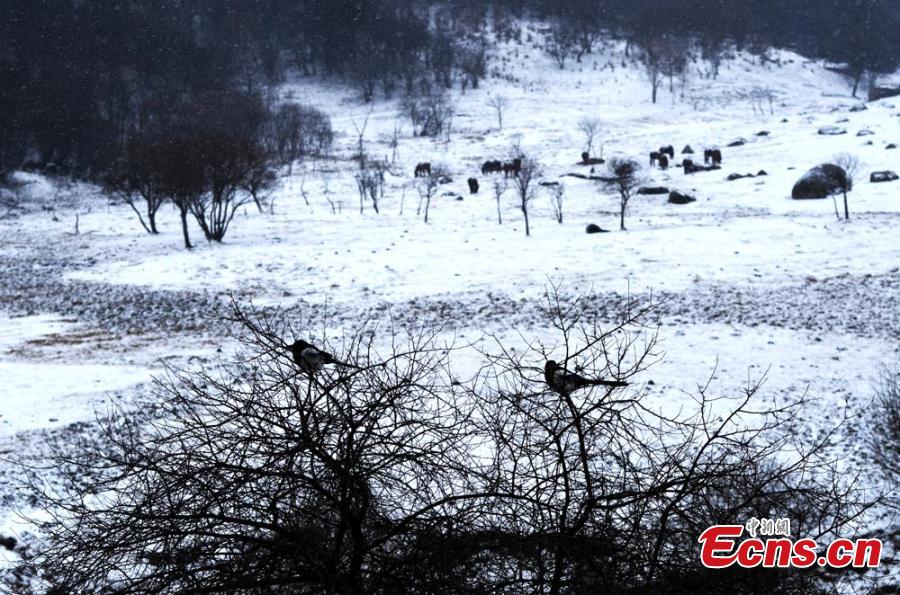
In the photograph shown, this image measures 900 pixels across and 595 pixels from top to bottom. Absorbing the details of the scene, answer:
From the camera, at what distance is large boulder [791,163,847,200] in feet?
110

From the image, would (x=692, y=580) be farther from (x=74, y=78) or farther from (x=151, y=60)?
(x=151, y=60)

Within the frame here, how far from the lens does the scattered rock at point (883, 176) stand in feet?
115

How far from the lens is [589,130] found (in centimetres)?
6019

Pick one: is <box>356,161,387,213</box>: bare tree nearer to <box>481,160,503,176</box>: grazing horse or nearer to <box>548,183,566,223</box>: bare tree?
<box>481,160,503,176</box>: grazing horse

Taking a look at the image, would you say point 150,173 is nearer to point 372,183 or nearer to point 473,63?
point 372,183

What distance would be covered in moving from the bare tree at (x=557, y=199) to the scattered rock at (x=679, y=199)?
6437mm

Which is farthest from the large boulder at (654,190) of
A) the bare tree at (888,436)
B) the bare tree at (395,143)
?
the bare tree at (888,436)

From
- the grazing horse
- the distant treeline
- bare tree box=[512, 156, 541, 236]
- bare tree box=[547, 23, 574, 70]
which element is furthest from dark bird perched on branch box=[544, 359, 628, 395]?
bare tree box=[547, 23, 574, 70]

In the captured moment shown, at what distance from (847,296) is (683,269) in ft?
17.3

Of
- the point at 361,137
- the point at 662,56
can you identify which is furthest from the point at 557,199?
the point at 662,56

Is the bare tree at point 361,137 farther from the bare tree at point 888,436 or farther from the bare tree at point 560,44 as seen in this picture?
the bare tree at point 888,436

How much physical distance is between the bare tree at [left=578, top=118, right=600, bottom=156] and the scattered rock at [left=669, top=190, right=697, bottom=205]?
1834 cm

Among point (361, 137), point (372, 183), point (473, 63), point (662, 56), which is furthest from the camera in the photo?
point (662, 56)

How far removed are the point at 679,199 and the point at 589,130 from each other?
83.0ft
